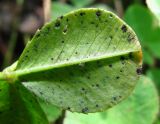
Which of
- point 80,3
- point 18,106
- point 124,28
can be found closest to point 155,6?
point 124,28

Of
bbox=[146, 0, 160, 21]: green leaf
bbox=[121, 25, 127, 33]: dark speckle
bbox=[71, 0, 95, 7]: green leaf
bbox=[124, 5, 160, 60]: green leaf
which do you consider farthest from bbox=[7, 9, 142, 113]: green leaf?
bbox=[71, 0, 95, 7]: green leaf

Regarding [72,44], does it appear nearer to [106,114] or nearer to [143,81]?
[106,114]

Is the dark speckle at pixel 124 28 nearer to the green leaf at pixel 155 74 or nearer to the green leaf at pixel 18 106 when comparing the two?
the green leaf at pixel 18 106

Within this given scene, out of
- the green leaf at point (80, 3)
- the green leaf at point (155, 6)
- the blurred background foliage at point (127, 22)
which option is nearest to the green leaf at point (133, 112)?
the blurred background foliage at point (127, 22)

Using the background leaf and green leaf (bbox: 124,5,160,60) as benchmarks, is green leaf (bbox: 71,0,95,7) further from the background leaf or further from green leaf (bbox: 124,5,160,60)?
the background leaf

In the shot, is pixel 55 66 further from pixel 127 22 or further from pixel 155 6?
pixel 127 22

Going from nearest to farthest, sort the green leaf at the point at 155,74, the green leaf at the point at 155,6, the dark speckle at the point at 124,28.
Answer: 1. the dark speckle at the point at 124,28
2. the green leaf at the point at 155,6
3. the green leaf at the point at 155,74

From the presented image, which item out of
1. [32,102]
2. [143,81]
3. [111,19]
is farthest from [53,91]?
[143,81]
